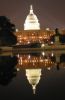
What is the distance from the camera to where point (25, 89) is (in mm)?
17891

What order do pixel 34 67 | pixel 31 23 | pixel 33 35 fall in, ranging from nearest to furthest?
pixel 34 67 → pixel 33 35 → pixel 31 23

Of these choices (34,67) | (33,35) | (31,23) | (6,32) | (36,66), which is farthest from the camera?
(31,23)

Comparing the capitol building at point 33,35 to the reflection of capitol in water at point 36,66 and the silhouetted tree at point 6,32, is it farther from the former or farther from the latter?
the reflection of capitol in water at point 36,66

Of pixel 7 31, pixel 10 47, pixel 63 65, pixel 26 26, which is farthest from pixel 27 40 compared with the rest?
pixel 63 65

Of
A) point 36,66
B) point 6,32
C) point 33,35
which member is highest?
point 36,66

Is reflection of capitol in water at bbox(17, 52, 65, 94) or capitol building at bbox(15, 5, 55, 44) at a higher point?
reflection of capitol in water at bbox(17, 52, 65, 94)

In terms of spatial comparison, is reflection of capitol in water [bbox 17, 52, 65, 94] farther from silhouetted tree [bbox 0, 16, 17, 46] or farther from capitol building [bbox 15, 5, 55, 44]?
capitol building [bbox 15, 5, 55, 44]

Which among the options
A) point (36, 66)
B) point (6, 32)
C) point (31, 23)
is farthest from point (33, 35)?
point (36, 66)

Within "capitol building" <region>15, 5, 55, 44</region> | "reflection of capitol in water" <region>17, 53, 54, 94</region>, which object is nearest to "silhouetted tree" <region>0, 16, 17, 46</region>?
"reflection of capitol in water" <region>17, 53, 54, 94</region>

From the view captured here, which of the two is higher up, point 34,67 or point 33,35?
point 34,67

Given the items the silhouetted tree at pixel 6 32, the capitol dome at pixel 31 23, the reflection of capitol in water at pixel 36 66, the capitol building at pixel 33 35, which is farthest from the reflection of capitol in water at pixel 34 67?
the capitol dome at pixel 31 23

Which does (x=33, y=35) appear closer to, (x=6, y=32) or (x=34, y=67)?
(x=6, y=32)

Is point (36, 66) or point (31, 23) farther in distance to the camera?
point (31, 23)

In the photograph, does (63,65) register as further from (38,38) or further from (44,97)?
(38,38)
